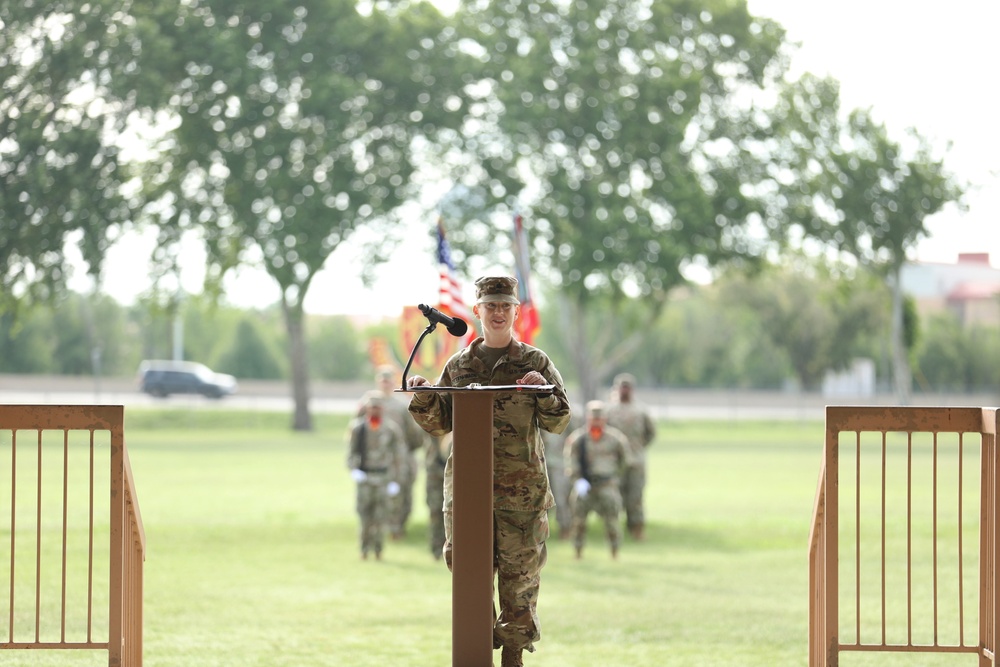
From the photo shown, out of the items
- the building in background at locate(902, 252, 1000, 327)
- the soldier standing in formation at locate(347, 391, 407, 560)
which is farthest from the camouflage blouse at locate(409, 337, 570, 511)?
the building in background at locate(902, 252, 1000, 327)

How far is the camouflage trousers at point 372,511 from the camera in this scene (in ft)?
46.6

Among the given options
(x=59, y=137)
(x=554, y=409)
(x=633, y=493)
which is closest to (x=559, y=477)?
(x=633, y=493)

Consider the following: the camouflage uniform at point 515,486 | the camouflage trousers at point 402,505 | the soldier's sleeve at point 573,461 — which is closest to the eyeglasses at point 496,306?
the camouflage uniform at point 515,486

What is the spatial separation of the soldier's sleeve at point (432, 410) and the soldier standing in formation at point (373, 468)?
27.3 feet

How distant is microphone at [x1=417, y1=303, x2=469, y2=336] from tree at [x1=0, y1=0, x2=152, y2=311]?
30.6 metres

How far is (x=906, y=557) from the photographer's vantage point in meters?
11.8

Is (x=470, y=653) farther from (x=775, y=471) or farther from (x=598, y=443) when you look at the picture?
(x=775, y=471)

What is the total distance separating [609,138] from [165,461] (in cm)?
1747

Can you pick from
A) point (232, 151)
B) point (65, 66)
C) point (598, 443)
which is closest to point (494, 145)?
point (232, 151)

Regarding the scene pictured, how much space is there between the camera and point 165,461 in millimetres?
29391

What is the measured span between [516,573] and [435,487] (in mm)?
8263

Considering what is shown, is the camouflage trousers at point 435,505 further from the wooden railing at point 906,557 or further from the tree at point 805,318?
the tree at point 805,318

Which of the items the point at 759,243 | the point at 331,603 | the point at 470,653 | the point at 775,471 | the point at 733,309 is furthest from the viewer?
the point at 733,309

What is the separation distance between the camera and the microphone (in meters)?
5.32
